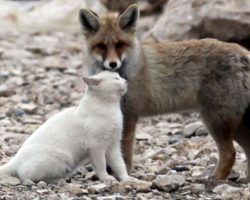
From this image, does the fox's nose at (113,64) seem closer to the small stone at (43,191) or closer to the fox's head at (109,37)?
the fox's head at (109,37)

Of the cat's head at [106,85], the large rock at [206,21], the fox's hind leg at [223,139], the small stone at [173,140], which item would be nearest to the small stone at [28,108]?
the small stone at [173,140]

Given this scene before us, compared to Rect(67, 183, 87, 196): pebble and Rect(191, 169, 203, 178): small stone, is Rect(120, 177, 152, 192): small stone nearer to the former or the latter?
Rect(67, 183, 87, 196): pebble

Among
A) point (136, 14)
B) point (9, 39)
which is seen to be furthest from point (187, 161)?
point (9, 39)

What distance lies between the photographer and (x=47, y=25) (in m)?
18.3

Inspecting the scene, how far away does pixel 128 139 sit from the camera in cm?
847

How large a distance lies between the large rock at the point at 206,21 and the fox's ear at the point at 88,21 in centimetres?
426

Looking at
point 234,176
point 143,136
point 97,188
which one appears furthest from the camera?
point 143,136

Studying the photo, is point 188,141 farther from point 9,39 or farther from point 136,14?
point 9,39

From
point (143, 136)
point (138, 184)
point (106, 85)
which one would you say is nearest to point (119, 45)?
point (106, 85)

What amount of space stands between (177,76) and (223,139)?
97 centimetres

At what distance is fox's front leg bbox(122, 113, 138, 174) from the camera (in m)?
8.38

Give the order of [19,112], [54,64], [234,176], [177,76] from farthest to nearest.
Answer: [54,64]
[19,112]
[177,76]
[234,176]

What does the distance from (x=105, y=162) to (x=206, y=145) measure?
2.71 metres

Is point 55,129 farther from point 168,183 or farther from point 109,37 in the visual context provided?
point 109,37
